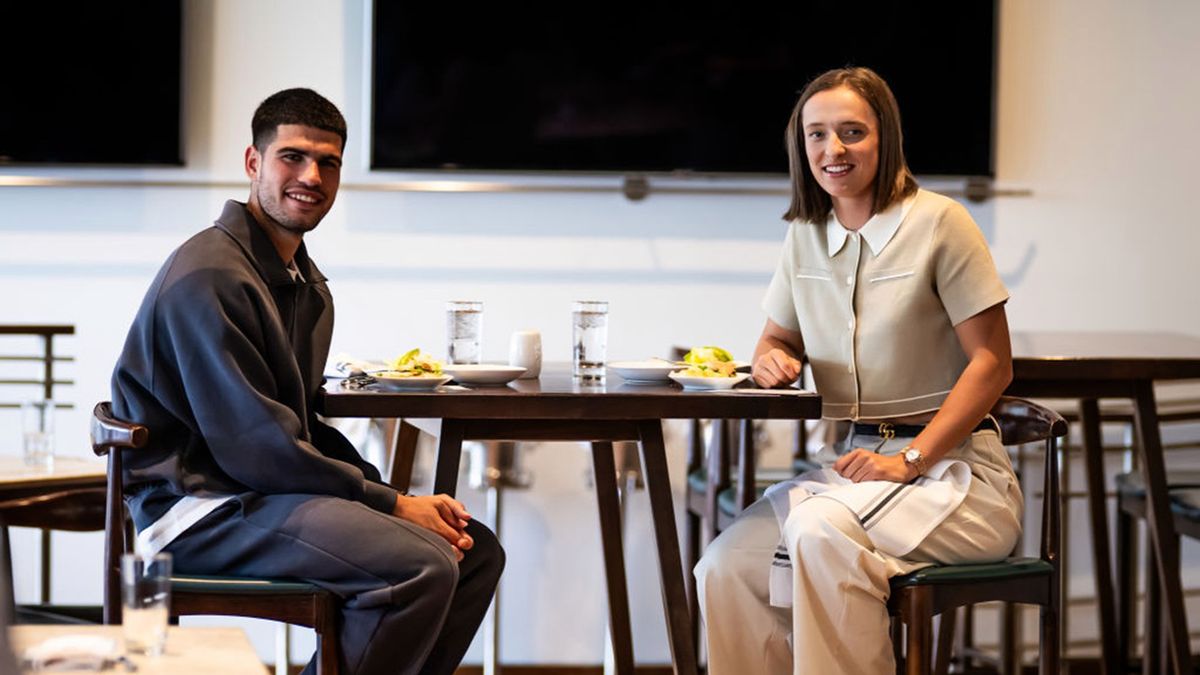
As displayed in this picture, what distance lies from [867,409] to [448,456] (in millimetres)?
732

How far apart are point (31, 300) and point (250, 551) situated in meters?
1.98

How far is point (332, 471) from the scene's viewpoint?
235 centimetres

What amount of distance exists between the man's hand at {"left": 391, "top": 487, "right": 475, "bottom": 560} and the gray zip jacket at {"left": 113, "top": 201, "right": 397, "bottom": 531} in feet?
0.09

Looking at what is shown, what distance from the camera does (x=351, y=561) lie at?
227 cm

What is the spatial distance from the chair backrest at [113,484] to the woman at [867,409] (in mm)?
958

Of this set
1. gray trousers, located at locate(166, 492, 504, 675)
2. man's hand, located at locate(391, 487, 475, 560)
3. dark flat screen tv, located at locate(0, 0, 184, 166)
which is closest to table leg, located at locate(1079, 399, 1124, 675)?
man's hand, located at locate(391, 487, 475, 560)

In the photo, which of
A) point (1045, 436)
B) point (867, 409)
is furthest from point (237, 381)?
point (1045, 436)

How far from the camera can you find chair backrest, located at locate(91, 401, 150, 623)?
224 cm

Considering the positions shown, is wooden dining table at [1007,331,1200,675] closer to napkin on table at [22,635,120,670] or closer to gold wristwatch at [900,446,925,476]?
gold wristwatch at [900,446,925,476]

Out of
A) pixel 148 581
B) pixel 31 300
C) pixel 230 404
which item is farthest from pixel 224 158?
pixel 148 581

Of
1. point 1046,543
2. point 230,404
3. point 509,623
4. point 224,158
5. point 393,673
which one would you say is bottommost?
point 509,623

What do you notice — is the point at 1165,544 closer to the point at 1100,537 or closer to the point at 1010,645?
the point at 1100,537

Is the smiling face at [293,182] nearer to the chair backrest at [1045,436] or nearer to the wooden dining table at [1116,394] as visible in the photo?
the chair backrest at [1045,436]

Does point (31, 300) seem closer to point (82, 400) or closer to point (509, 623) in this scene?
point (82, 400)
